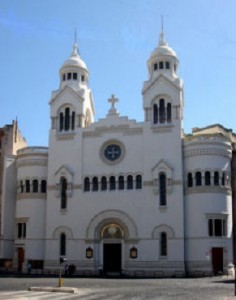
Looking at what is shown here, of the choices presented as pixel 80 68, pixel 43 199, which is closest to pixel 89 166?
pixel 43 199

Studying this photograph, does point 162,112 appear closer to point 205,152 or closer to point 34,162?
point 205,152

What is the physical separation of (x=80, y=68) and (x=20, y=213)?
19090 millimetres

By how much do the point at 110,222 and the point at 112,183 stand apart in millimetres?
4282

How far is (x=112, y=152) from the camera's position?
56.8 m

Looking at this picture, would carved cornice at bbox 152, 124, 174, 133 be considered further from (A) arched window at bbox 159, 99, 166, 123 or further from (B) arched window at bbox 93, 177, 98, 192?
(B) arched window at bbox 93, 177, 98, 192

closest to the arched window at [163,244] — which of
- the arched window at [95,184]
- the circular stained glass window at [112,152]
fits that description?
the arched window at [95,184]

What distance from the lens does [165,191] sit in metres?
53.7

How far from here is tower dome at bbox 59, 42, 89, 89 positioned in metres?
61.7

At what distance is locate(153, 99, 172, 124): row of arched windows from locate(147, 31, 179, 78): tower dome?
3.90 m

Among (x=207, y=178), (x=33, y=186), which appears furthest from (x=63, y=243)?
(x=207, y=178)

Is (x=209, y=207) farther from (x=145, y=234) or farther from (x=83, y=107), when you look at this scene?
(x=83, y=107)

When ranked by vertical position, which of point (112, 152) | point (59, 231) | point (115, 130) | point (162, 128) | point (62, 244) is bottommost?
point (62, 244)

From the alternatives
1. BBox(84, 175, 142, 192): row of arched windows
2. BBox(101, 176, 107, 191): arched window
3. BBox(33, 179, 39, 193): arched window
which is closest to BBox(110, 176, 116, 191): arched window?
BBox(84, 175, 142, 192): row of arched windows

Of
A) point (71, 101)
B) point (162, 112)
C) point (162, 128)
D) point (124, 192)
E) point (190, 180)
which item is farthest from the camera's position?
point (71, 101)
